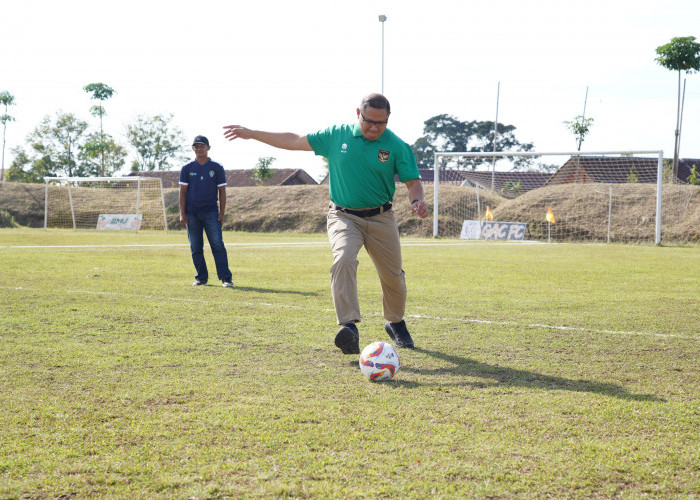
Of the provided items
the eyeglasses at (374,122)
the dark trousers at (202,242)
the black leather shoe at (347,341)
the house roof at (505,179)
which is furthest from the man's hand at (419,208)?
the house roof at (505,179)

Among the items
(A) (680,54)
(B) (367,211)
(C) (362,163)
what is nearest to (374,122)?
(C) (362,163)

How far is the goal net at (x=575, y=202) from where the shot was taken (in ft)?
99.3


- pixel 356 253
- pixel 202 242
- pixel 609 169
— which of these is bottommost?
pixel 202 242

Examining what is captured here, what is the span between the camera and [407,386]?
4465 mm

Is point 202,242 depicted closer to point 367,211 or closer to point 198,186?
point 198,186

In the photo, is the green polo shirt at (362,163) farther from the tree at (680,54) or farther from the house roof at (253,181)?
the house roof at (253,181)

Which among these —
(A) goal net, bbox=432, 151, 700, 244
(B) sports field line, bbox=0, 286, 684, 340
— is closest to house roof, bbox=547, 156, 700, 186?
(A) goal net, bbox=432, 151, 700, 244

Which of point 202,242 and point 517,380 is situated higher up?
point 202,242

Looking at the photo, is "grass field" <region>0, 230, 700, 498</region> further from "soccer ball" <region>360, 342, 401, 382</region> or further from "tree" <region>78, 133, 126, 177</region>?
"tree" <region>78, 133, 126, 177</region>

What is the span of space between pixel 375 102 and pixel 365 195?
76 cm

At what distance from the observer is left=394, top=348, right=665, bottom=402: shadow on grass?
4.29 meters

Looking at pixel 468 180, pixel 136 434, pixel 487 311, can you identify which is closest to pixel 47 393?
pixel 136 434

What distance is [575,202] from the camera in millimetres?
33531

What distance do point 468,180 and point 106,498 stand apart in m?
39.1
